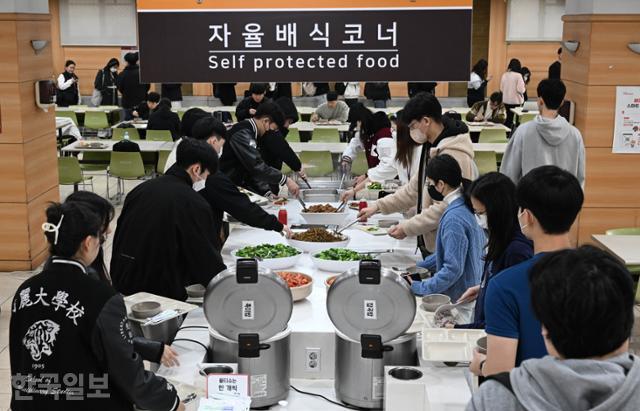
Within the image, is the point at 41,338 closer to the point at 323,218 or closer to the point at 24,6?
the point at 323,218

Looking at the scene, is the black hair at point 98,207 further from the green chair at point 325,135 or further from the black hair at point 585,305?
the green chair at point 325,135

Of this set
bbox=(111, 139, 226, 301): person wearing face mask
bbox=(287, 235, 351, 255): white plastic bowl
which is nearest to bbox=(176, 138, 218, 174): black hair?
bbox=(111, 139, 226, 301): person wearing face mask

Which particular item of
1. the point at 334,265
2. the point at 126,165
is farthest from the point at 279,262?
the point at 126,165

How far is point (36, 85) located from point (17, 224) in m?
1.22

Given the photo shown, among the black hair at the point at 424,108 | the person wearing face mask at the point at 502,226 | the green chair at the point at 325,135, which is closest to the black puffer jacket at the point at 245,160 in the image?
the black hair at the point at 424,108

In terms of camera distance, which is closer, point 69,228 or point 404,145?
point 69,228

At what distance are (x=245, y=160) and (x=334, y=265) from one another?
177 cm

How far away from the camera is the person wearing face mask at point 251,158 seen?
564 centimetres

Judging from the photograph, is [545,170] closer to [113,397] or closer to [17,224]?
[113,397]

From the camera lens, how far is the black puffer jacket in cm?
563

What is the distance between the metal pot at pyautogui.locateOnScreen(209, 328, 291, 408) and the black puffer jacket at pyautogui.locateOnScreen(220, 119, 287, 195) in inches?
107

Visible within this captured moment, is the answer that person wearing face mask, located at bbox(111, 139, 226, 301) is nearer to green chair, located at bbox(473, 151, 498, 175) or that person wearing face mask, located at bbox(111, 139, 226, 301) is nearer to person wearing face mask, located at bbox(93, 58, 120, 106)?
green chair, located at bbox(473, 151, 498, 175)

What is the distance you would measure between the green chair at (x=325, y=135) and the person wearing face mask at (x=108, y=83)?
5.25 m

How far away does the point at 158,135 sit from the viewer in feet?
Answer: 32.5
